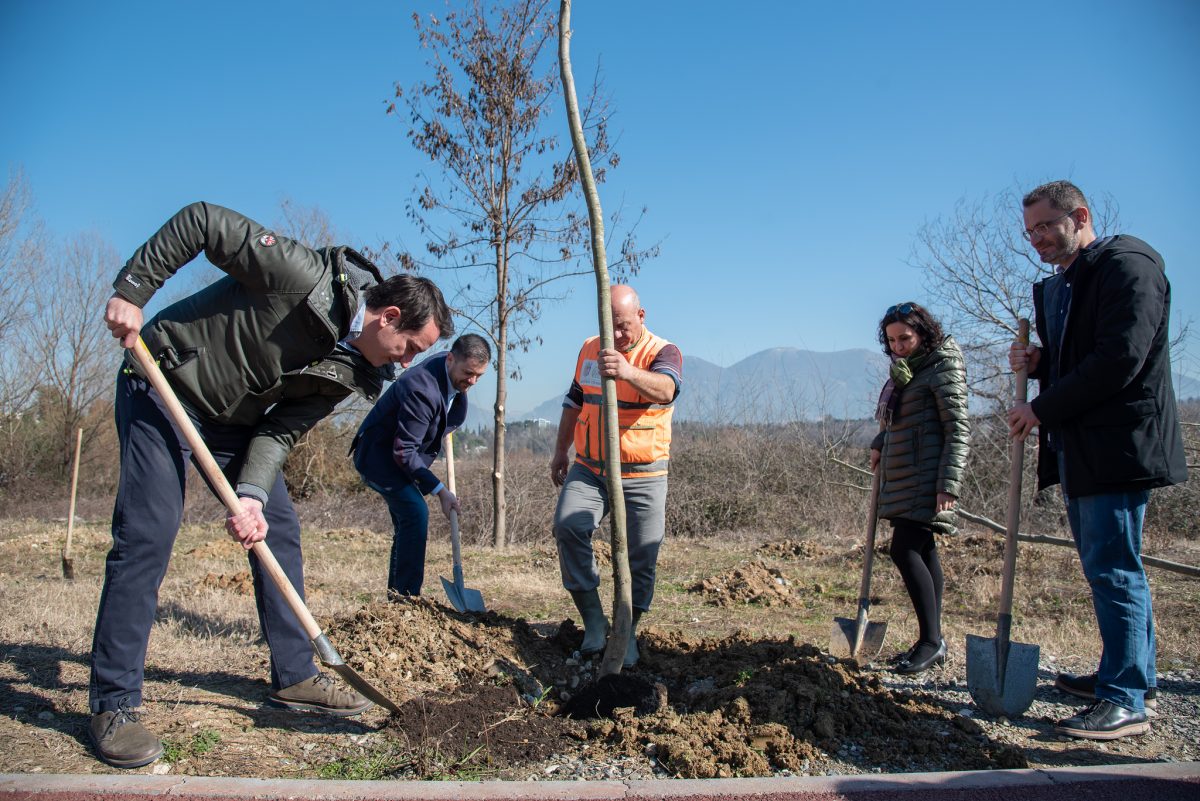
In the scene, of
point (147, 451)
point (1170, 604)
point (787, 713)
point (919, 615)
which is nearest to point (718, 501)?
point (1170, 604)

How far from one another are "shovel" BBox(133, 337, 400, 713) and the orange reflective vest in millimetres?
1552

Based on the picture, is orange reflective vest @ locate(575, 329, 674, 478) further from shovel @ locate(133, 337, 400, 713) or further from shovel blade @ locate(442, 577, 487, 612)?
shovel @ locate(133, 337, 400, 713)

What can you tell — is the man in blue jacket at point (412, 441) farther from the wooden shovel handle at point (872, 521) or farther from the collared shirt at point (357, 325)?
the wooden shovel handle at point (872, 521)

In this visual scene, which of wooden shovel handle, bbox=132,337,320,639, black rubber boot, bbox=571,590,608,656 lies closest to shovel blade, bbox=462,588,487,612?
black rubber boot, bbox=571,590,608,656

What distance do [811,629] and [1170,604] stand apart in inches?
111

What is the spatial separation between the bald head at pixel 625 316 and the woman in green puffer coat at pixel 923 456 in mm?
1325

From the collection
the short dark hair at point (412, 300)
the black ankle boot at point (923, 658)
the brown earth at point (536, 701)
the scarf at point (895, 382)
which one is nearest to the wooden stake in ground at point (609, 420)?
the brown earth at point (536, 701)

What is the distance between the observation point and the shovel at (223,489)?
2840 mm

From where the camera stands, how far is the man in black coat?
312 cm

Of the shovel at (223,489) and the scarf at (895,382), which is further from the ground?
the scarf at (895,382)

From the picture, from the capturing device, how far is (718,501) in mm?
13133

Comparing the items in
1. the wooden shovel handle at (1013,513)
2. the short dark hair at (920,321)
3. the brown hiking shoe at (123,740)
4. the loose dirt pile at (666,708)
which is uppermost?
the short dark hair at (920,321)

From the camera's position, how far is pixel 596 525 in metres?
4.07

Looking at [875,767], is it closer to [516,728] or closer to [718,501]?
[516,728]
